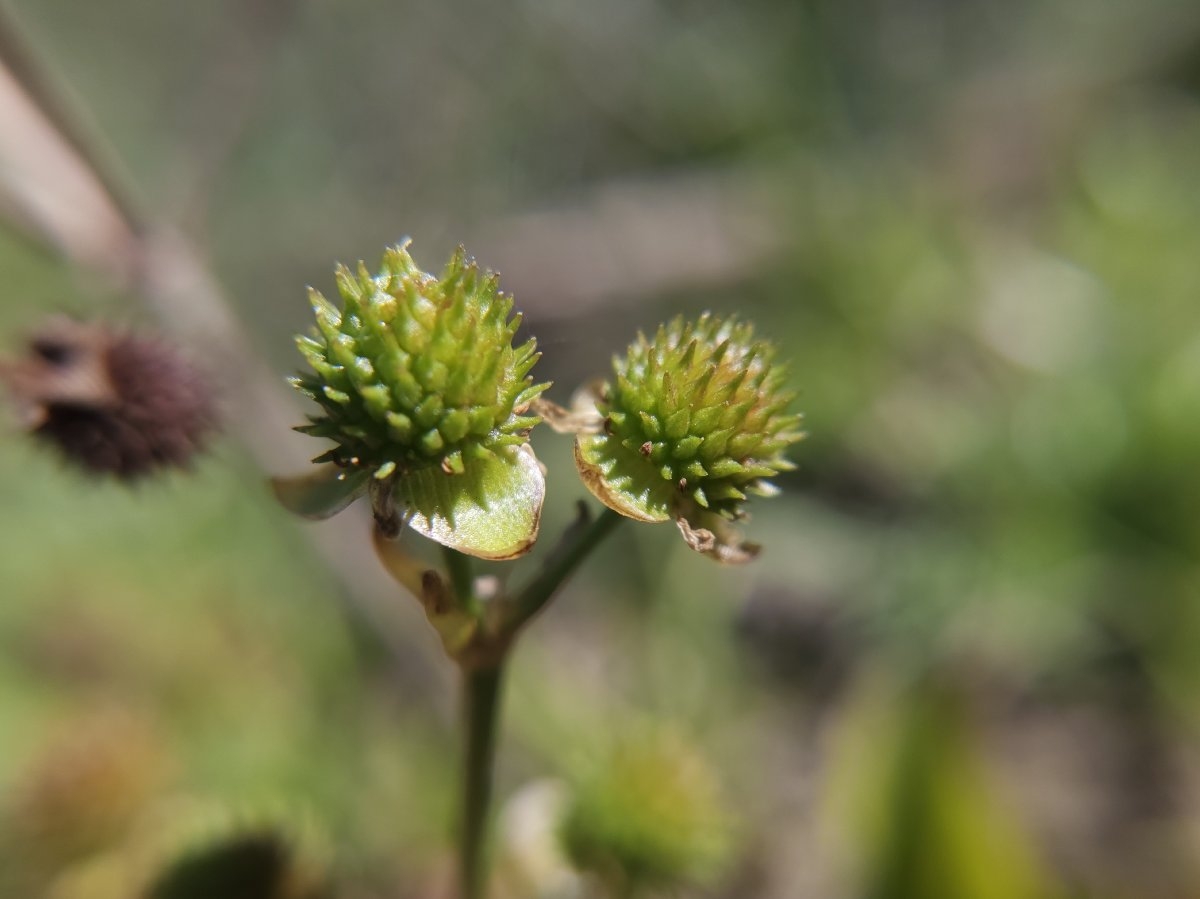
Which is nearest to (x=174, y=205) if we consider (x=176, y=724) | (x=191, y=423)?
(x=176, y=724)

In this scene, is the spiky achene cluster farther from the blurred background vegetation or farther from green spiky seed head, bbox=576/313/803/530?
the blurred background vegetation

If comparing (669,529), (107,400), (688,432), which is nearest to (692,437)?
(688,432)

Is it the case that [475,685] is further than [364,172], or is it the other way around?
[364,172]

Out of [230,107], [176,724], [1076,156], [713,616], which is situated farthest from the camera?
[1076,156]

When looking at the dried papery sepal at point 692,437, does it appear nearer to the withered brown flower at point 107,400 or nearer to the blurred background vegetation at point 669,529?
the withered brown flower at point 107,400

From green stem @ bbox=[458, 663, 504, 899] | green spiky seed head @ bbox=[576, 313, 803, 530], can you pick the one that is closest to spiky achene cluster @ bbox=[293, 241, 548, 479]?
green spiky seed head @ bbox=[576, 313, 803, 530]

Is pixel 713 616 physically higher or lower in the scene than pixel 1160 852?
higher

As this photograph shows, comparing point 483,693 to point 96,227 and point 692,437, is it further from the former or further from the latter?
point 96,227

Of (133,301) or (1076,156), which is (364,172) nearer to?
(133,301)
